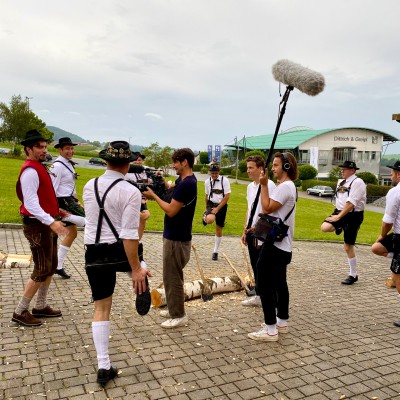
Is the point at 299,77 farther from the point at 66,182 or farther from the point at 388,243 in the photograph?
the point at 66,182

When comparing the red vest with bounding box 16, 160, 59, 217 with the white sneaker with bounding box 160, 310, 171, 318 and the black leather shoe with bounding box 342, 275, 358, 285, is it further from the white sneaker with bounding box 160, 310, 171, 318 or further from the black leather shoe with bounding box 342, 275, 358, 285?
the black leather shoe with bounding box 342, 275, 358, 285

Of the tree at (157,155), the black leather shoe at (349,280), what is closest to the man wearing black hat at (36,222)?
the black leather shoe at (349,280)

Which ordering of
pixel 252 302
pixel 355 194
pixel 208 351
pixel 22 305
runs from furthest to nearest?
pixel 355 194, pixel 252 302, pixel 22 305, pixel 208 351

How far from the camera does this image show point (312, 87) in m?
4.75

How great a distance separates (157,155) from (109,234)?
5027 centimetres

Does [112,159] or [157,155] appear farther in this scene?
[157,155]

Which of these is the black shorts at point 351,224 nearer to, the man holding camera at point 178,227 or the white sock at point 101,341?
the man holding camera at point 178,227

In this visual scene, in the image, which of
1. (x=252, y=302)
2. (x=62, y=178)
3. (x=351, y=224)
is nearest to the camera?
(x=252, y=302)

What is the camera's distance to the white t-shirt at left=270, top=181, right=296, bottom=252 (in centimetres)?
483

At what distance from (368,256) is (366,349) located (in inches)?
271

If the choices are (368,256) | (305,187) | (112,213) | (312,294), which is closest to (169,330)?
(112,213)

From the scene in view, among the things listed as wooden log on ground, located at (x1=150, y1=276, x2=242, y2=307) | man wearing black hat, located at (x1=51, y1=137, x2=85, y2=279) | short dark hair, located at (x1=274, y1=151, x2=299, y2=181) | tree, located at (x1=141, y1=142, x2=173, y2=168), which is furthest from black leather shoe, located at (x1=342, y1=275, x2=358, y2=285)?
tree, located at (x1=141, y1=142, x2=173, y2=168)

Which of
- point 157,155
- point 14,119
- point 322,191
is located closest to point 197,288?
point 322,191

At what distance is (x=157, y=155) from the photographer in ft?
175
